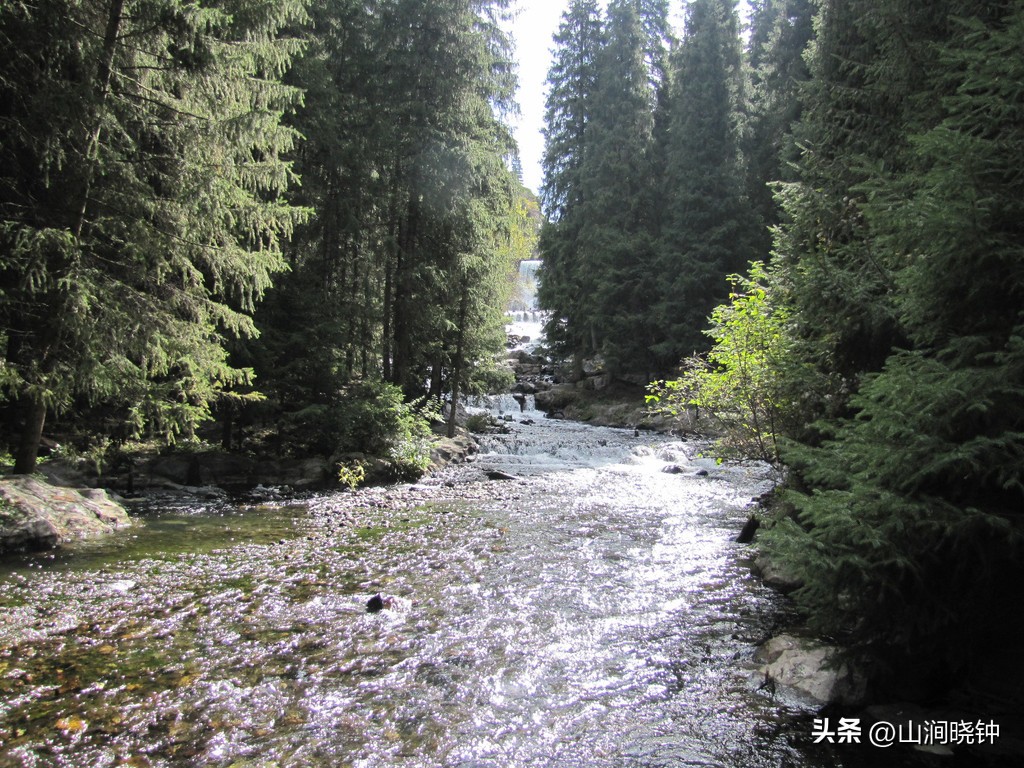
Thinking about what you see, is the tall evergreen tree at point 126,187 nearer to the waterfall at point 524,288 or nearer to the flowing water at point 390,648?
the flowing water at point 390,648

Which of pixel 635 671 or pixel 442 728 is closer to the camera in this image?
pixel 442 728

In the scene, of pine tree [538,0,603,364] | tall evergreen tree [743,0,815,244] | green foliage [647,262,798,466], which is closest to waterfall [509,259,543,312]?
pine tree [538,0,603,364]

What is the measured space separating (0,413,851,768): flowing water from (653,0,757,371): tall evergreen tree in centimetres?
1855

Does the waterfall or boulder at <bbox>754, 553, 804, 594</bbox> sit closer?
boulder at <bbox>754, 553, 804, 594</bbox>

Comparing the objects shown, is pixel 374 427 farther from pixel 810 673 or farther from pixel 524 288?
pixel 524 288

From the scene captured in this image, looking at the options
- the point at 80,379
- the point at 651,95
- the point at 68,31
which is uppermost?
the point at 651,95

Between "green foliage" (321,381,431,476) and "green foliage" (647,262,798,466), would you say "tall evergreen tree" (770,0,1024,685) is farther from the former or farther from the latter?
"green foliage" (321,381,431,476)

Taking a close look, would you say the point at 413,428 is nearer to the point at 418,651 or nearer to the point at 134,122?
the point at 134,122

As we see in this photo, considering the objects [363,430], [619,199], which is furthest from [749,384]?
[619,199]

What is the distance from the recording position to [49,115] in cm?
757

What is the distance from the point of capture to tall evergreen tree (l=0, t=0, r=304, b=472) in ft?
25.2

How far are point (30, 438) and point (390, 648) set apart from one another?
21.9 ft

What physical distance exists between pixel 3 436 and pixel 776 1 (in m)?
35.9

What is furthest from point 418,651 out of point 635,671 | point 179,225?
point 179,225
